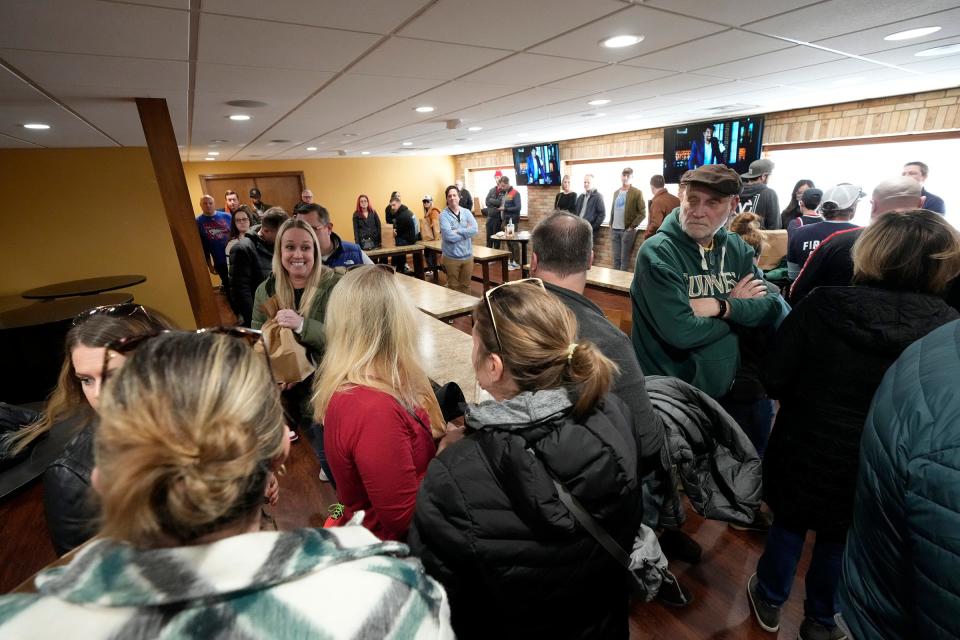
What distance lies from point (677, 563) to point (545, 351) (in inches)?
71.2

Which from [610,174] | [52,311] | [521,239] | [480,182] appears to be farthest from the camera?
[480,182]

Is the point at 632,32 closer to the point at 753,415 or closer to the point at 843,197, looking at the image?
the point at 843,197

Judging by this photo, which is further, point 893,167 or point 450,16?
point 893,167

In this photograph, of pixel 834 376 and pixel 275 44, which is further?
pixel 275 44

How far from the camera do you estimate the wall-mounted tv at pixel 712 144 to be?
6.09 meters

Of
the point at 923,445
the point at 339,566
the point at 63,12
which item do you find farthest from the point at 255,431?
the point at 63,12

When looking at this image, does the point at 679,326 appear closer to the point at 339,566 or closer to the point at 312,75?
the point at 339,566

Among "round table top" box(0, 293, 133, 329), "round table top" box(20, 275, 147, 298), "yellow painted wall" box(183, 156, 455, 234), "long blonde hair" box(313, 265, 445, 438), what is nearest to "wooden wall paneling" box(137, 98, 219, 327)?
"round table top" box(0, 293, 133, 329)

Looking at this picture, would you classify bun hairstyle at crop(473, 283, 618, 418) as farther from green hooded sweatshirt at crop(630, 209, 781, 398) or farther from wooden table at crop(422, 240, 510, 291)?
wooden table at crop(422, 240, 510, 291)

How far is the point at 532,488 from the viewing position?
818 millimetres

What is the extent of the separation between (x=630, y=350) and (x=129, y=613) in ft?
4.07

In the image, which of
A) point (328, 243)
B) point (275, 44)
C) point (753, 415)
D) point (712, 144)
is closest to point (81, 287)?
point (328, 243)

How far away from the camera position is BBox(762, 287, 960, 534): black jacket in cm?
125

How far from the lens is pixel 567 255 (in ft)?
4.93
